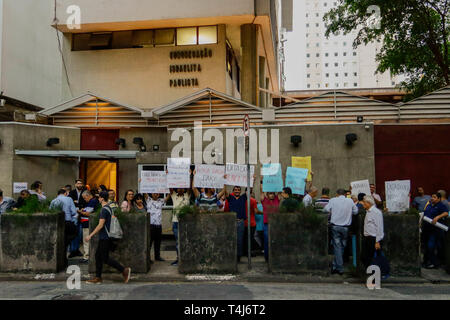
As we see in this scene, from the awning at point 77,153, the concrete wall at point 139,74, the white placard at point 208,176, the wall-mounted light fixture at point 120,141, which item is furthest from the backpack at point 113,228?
the concrete wall at point 139,74

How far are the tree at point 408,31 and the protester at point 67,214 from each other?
46.7ft

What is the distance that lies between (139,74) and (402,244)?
13.7 metres

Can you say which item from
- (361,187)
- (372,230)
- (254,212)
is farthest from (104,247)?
(361,187)

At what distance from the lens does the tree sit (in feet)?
55.7

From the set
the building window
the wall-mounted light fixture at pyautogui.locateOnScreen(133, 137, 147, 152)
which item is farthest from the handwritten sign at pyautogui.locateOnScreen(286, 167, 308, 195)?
the building window

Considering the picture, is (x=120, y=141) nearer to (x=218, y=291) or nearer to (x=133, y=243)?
(x=133, y=243)

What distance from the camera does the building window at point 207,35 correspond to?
1836 cm

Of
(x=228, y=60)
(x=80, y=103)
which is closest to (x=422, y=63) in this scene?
(x=228, y=60)

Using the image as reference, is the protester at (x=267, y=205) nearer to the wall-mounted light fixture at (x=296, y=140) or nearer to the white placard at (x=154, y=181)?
the white placard at (x=154, y=181)

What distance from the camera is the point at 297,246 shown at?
29.2 ft

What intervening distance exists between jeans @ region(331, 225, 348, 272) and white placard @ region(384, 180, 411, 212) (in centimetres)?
136

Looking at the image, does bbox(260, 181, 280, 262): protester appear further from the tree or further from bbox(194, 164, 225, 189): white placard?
the tree

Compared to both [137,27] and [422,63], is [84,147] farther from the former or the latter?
[422,63]

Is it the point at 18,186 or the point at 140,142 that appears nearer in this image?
the point at 18,186
